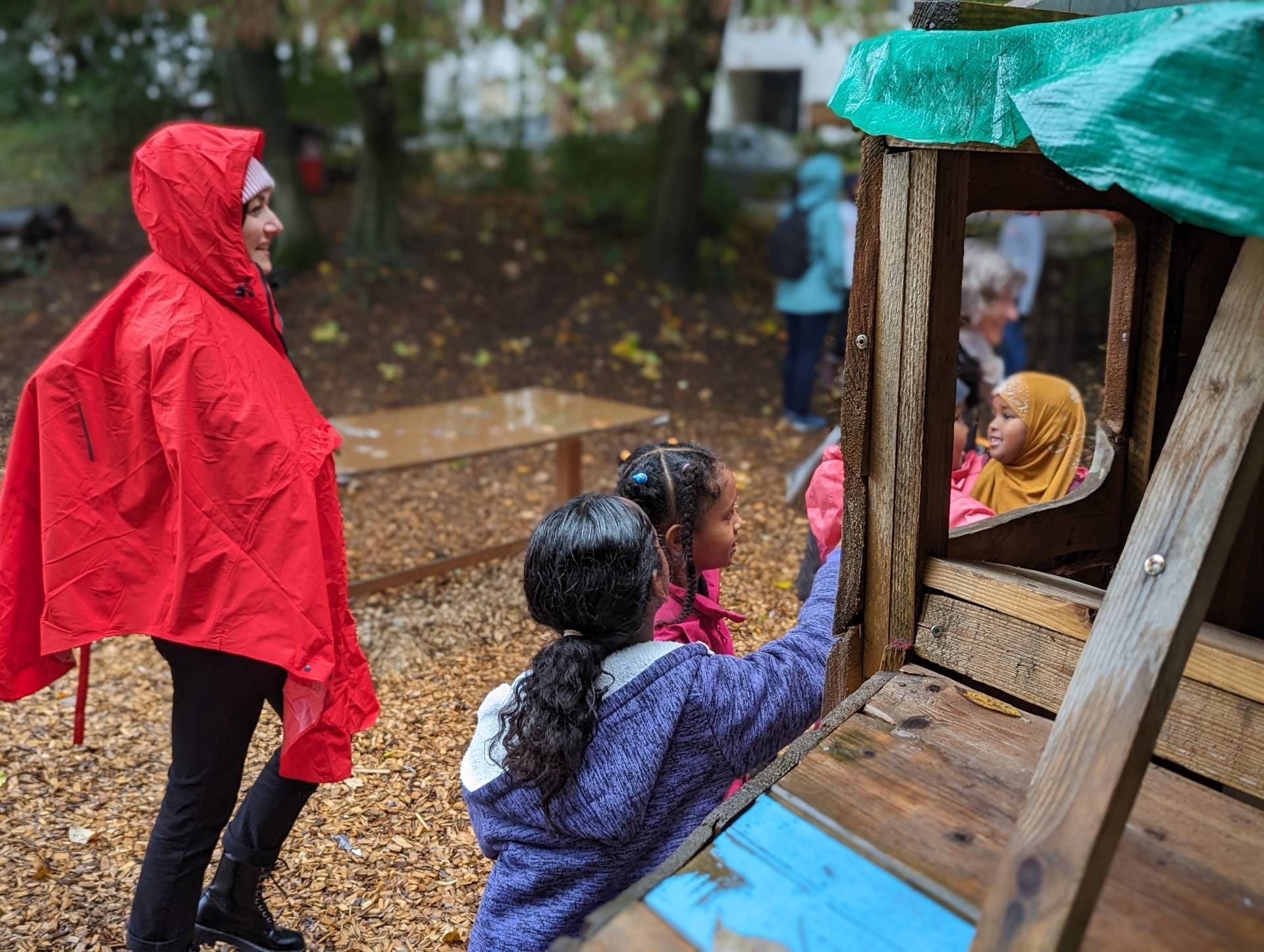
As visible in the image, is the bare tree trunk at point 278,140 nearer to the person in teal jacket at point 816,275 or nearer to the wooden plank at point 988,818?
the person in teal jacket at point 816,275

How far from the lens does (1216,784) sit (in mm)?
1782

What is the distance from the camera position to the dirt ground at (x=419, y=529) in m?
3.21

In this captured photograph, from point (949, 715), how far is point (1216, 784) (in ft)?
1.40

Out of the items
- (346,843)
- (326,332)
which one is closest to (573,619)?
(346,843)

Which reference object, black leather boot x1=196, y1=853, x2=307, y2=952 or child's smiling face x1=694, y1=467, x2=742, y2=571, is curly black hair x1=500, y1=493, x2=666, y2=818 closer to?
child's smiling face x1=694, y1=467, x2=742, y2=571

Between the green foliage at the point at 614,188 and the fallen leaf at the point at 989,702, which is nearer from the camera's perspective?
the fallen leaf at the point at 989,702

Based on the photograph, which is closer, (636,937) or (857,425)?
(636,937)

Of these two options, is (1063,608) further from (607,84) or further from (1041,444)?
(607,84)

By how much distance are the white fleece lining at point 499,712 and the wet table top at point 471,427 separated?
9.96 feet

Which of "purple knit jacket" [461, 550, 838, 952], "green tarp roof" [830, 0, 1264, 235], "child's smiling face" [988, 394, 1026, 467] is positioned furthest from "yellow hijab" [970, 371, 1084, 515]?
"green tarp roof" [830, 0, 1264, 235]

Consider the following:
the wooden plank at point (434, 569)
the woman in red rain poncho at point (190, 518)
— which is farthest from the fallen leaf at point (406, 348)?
the woman in red rain poncho at point (190, 518)

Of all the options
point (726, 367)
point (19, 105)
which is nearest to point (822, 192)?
point (726, 367)

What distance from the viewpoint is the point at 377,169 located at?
10.4 m

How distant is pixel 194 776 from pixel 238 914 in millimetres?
525
